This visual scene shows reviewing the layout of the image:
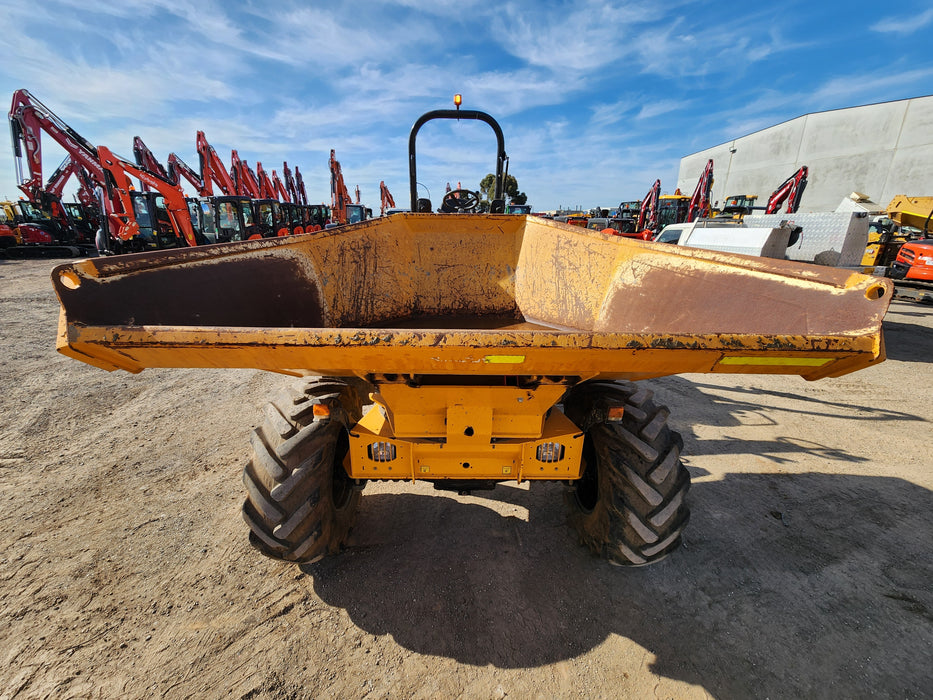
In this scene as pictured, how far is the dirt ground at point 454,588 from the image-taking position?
1557 millimetres

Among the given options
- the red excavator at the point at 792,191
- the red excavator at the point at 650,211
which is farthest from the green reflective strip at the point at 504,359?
the red excavator at the point at 650,211

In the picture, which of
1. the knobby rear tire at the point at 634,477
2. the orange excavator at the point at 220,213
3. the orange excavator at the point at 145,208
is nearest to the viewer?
the knobby rear tire at the point at 634,477

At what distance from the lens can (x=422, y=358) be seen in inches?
43.7

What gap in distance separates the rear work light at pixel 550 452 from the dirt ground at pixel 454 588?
76 centimetres

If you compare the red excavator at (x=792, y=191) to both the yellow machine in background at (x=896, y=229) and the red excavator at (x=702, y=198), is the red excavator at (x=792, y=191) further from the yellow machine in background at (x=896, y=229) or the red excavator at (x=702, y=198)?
the red excavator at (x=702, y=198)

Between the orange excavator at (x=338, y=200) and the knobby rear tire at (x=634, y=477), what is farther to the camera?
the orange excavator at (x=338, y=200)

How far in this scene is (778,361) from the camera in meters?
1.17

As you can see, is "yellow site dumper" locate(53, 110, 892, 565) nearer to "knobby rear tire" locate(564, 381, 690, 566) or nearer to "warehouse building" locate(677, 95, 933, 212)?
"knobby rear tire" locate(564, 381, 690, 566)

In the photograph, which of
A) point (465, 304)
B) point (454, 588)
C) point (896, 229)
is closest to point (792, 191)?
point (896, 229)

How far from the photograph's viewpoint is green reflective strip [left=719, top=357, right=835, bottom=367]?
115cm

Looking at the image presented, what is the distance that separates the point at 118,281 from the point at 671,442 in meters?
2.23

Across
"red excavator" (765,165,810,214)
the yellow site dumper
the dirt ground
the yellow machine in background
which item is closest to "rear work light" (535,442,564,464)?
the yellow site dumper

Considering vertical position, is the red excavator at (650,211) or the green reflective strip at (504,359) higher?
the red excavator at (650,211)

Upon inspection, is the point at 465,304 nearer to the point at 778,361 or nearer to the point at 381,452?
the point at 381,452
